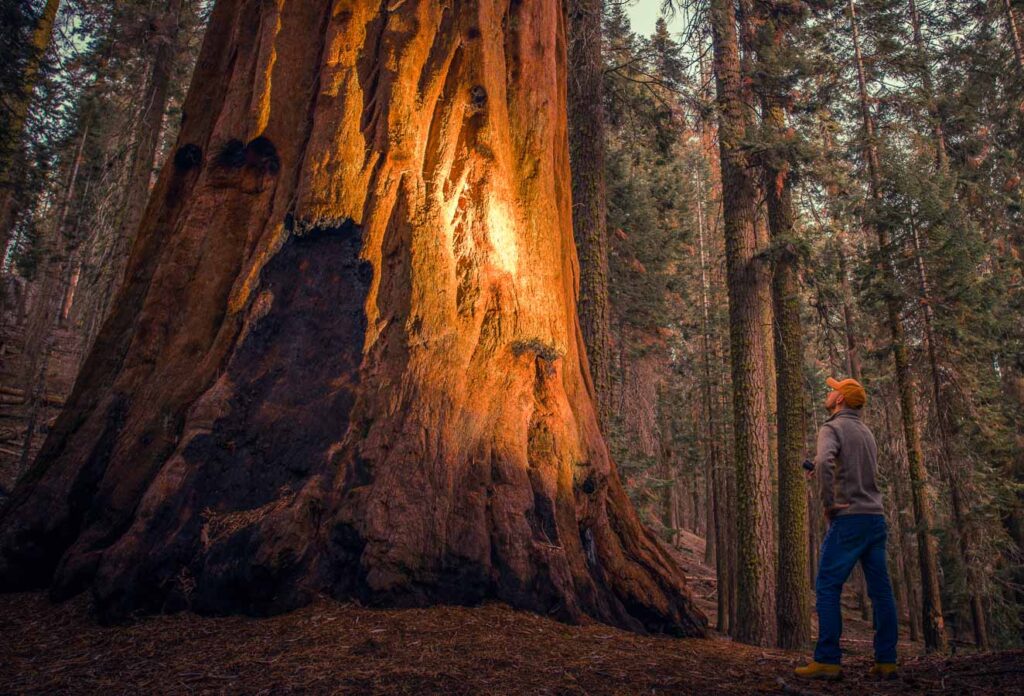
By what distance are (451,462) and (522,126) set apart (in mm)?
3395

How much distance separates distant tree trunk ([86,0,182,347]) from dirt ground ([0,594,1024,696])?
7.36m

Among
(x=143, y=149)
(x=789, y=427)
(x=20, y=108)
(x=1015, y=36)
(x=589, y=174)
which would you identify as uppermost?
(x=1015, y=36)

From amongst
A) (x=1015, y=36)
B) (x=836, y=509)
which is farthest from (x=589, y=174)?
(x=1015, y=36)

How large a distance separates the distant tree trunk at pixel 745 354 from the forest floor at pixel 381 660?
516 centimetres

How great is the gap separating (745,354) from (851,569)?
6.21 metres

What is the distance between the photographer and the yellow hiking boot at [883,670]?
3771mm

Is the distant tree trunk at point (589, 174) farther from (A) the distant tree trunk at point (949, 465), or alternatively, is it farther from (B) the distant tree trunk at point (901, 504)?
(B) the distant tree trunk at point (901, 504)

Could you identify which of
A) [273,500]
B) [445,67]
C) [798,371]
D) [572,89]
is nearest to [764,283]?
[798,371]

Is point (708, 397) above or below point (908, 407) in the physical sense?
above

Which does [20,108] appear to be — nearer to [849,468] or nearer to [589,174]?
[589,174]

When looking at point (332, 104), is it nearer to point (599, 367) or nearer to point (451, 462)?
point (451, 462)

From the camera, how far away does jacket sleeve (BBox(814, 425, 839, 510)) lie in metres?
4.22

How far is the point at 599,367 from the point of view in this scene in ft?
27.9

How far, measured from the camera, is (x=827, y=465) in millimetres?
4250
